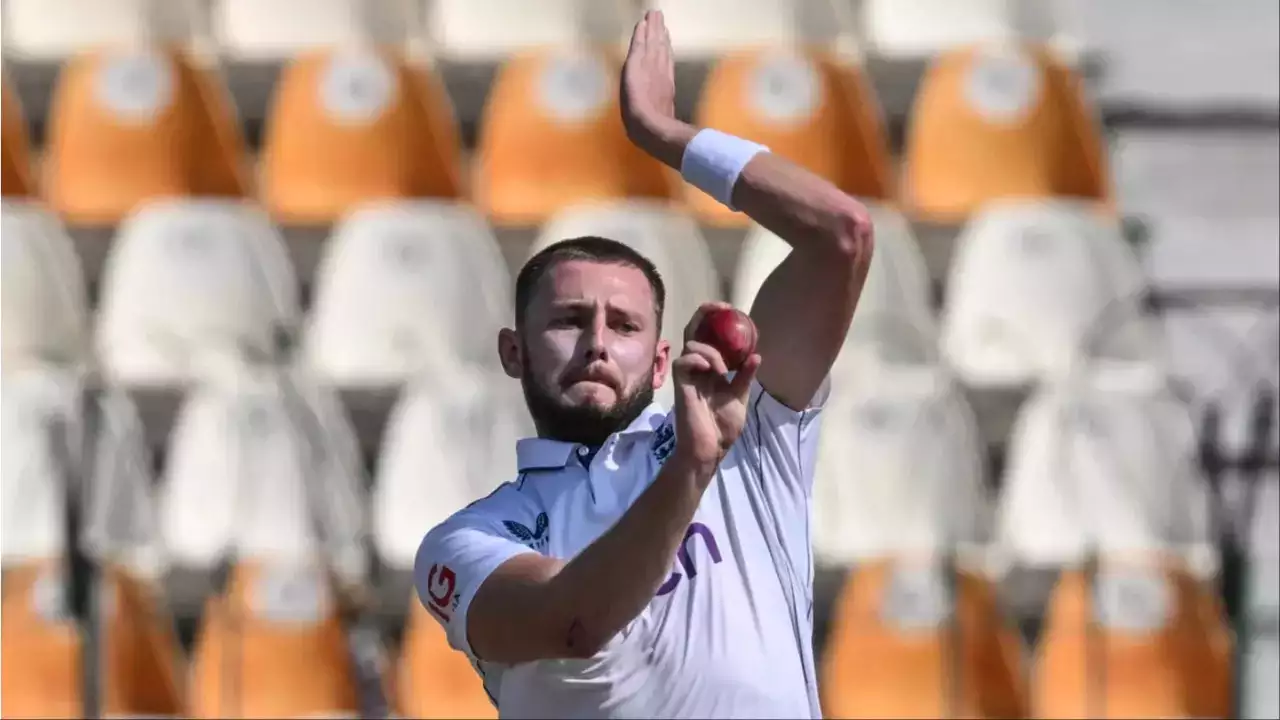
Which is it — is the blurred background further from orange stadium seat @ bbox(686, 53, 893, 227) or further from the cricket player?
the cricket player

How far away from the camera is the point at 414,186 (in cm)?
506

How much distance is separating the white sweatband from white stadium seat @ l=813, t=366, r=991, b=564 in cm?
268

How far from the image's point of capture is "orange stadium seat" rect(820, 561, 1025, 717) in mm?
4012

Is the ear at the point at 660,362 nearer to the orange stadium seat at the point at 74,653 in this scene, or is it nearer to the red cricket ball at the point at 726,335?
the red cricket ball at the point at 726,335

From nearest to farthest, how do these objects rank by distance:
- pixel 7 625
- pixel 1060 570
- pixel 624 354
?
pixel 624 354, pixel 7 625, pixel 1060 570

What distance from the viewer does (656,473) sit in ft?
5.05

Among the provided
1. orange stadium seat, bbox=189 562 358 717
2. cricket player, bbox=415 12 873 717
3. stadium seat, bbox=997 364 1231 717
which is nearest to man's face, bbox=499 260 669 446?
cricket player, bbox=415 12 873 717

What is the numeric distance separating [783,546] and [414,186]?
3526mm

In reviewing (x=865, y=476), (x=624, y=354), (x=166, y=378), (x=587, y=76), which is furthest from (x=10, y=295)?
(x=624, y=354)

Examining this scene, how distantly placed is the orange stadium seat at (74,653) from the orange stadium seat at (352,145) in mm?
1325

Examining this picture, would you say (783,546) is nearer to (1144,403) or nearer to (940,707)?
(940,707)

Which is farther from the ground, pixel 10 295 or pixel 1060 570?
pixel 10 295

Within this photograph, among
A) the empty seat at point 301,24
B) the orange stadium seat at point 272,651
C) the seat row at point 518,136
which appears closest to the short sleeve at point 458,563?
the orange stadium seat at point 272,651

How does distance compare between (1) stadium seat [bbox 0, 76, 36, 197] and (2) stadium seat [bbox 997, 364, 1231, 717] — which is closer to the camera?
(2) stadium seat [bbox 997, 364, 1231, 717]
